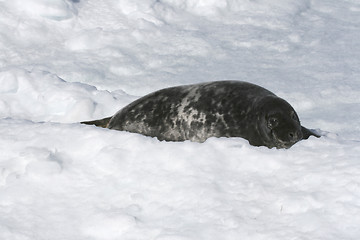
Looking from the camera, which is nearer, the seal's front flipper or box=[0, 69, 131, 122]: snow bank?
the seal's front flipper

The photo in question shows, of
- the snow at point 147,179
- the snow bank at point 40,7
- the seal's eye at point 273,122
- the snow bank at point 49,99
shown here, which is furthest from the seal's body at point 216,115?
the snow bank at point 40,7

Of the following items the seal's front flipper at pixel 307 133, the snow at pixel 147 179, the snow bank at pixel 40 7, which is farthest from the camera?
the snow bank at pixel 40 7

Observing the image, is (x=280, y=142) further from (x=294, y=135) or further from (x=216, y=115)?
(x=216, y=115)

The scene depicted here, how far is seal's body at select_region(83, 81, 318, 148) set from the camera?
11.5 ft

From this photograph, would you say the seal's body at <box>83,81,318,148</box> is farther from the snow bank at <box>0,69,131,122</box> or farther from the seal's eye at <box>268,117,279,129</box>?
the snow bank at <box>0,69,131,122</box>

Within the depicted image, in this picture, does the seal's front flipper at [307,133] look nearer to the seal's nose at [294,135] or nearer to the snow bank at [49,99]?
the seal's nose at [294,135]

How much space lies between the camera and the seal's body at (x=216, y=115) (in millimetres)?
3502

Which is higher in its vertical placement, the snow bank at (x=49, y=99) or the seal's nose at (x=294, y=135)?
the seal's nose at (x=294, y=135)

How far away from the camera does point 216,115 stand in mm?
3828

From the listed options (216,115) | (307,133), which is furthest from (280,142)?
(216,115)

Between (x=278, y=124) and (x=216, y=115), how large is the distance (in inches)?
21.7

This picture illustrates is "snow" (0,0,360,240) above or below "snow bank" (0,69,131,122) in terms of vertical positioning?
above

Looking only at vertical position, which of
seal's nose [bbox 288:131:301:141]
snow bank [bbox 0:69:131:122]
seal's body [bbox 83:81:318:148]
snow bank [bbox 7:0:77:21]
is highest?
seal's nose [bbox 288:131:301:141]

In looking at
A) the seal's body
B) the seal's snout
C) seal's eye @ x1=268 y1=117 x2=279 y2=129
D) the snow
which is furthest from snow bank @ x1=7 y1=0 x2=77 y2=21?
the seal's snout
